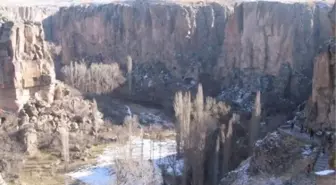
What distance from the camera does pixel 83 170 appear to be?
29.5 meters

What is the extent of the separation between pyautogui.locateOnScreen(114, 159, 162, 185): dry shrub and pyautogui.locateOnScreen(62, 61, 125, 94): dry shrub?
21.1 m

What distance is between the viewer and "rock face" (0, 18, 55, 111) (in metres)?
31.5

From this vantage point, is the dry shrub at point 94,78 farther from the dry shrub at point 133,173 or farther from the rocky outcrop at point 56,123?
the dry shrub at point 133,173

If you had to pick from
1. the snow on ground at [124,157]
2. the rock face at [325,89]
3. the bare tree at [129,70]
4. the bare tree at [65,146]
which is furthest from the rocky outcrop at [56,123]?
the rock face at [325,89]

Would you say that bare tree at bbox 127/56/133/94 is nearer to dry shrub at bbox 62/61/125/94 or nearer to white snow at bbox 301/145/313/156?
dry shrub at bbox 62/61/125/94

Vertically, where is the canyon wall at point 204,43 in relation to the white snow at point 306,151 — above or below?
above

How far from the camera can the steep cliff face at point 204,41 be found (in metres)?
44.2

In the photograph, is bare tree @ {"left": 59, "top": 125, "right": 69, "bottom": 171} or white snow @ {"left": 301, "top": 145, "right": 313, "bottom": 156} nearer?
white snow @ {"left": 301, "top": 145, "right": 313, "bottom": 156}

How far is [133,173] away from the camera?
1005 inches

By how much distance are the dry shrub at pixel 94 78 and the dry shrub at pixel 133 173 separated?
69.4 ft

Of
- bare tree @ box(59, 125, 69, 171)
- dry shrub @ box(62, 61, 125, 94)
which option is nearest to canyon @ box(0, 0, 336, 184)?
dry shrub @ box(62, 61, 125, 94)

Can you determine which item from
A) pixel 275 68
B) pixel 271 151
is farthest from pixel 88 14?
pixel 271 151

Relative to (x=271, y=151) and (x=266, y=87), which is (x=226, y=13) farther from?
(x=271, y=151)

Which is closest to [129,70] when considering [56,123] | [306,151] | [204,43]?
[204,43]
